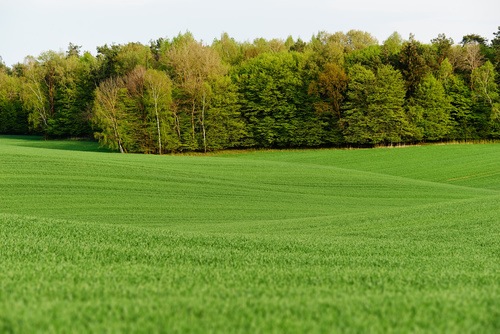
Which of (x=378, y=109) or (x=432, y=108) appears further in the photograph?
(x=432, y=108)

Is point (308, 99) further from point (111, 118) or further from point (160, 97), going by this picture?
point (111, 118)

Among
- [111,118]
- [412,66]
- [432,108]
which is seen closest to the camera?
[432,108]

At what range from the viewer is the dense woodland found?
5662cm

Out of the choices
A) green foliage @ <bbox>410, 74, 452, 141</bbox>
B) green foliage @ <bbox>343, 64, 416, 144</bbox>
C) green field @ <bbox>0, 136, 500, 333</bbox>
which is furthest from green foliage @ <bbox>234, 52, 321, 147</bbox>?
green field @ <bbox>0, 136, 500, 333</bbox>

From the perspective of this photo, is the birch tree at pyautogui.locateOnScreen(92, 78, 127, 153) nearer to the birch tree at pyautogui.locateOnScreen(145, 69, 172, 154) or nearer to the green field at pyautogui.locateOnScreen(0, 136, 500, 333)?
the birch tree at pyautogui.locateOnScreen(145, 69, 172, 154)

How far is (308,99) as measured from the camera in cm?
6209

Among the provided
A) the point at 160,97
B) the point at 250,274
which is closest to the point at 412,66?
the point at 160,97

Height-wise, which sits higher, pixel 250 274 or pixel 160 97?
pixel 160 97

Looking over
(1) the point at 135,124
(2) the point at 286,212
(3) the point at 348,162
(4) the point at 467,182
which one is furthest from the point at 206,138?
(2) the point at 286,212

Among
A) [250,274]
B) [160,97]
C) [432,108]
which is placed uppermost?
[160,97]

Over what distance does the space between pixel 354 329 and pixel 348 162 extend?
4794 cm

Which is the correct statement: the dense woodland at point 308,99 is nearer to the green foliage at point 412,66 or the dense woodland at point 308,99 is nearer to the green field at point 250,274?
the green foliage at point 412,66

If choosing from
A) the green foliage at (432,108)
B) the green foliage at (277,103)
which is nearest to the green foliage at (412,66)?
the green foliage at (432,108)

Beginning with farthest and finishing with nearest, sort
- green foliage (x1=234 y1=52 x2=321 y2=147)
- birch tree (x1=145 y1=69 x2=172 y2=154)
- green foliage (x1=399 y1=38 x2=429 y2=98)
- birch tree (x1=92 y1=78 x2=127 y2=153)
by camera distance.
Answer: green foliage (x1=234 y1=52 x2=321 y2=147)
green foliage (x1=399 y1=38 x2=429 y2=98)
birch tree (x1=92 y1=78 x2=127 y2=153)
birch tree (x1=145 y1=69 x2=172 y2=154)
